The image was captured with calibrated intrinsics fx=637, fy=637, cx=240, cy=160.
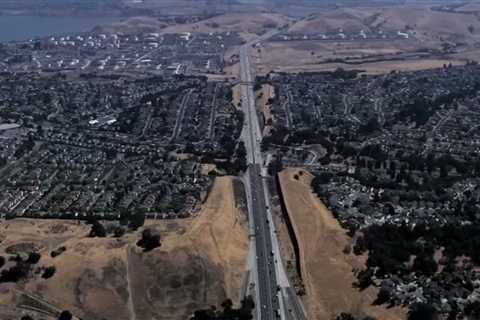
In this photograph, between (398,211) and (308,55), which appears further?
(308,55)

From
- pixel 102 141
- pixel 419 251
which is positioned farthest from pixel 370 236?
pixel 102 141

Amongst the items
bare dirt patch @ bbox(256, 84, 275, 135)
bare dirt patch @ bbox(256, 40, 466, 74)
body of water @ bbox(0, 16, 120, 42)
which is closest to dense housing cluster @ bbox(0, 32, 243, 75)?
bare dirt patch @ bbox(256, 40, 466, 74)

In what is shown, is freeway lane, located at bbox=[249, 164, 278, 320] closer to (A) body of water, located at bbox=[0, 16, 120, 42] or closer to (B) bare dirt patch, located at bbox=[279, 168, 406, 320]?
(B) bare dirt patch, located at bbox=[279, 168, 406, 320]

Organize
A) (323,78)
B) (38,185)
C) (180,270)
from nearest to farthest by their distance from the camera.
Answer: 1. (180,270)
2. (38,185)
3. (323,78)

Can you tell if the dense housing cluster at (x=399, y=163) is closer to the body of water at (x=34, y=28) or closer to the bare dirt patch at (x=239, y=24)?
the bare dirt patch at (x=239, y=24)

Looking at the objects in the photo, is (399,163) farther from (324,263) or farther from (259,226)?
(324,263)

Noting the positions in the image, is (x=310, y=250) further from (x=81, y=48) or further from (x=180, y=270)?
(x=81, y=48)

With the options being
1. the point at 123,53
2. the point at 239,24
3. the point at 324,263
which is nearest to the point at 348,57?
the point at 239,24
